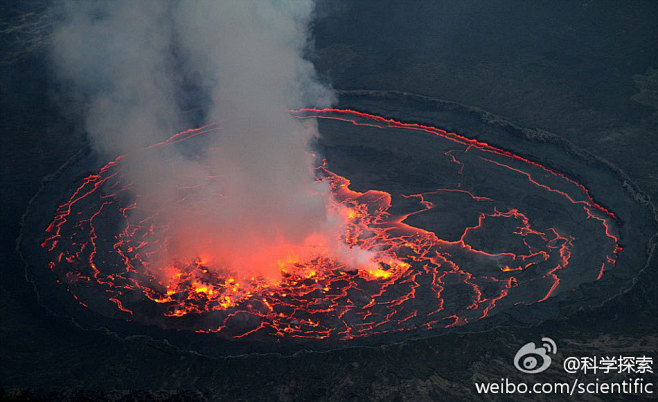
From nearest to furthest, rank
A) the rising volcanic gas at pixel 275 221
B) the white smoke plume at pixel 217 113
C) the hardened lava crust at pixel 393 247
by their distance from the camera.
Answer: the hardened lava crust at pixel 393 247
the rising volcanic gas at pixel 275 221
the white smoke plume at pixel 217 113

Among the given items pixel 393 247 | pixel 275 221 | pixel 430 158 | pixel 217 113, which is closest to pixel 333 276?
pixel 393 247

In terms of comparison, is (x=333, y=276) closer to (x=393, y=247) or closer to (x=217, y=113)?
(x=393, y=247)

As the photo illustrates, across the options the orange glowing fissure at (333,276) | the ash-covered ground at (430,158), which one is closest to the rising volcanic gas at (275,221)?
the orange glowing fissure at (333,276)

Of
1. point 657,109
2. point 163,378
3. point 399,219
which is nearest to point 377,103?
point 399,219

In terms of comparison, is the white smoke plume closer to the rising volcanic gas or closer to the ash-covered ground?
the rising volcanic gas

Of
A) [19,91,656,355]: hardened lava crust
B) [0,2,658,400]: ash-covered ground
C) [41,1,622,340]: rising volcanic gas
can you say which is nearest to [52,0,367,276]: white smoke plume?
[41,1,622,340]: rising volcanic gas

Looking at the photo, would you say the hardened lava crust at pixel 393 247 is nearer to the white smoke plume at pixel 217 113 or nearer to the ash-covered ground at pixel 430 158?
the ash-covered ground at pixel 430 158
